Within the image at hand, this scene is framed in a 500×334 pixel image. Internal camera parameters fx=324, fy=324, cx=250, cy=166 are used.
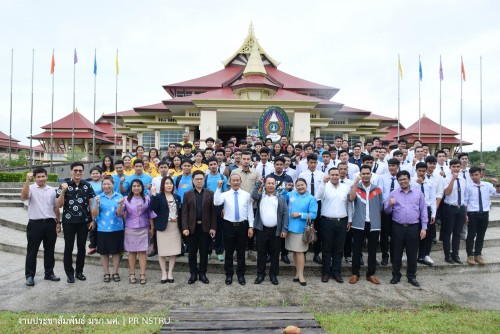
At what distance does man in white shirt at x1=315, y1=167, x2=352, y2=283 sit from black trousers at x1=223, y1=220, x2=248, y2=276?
4.21 feet

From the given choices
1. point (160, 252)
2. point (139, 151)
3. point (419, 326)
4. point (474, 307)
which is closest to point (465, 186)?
point (474, 307)

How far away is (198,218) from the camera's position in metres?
5.00

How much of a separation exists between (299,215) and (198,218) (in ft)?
5.08

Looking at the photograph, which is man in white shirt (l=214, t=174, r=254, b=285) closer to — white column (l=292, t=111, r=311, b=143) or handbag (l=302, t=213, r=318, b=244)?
handbag (l=302, t=213, r=318, b=244)

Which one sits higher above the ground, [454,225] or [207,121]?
[207,121]

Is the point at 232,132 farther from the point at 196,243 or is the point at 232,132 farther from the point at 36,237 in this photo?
the point at 36,237

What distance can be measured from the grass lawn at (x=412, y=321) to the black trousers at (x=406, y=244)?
973 mm

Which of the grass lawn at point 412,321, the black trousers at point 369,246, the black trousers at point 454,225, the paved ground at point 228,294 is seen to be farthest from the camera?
the black trousers at point 454,225

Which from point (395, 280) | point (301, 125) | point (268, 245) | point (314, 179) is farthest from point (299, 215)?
point (301, 125)

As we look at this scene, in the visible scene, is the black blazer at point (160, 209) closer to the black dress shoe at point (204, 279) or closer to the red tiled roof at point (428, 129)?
the black dress shoe at point (204, 279)

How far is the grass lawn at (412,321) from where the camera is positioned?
11.8ft

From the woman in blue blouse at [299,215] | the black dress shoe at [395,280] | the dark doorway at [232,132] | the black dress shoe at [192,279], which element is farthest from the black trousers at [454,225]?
the dark doorway at [232,132]

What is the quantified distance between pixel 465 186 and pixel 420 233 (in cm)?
144

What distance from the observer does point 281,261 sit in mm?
5785
